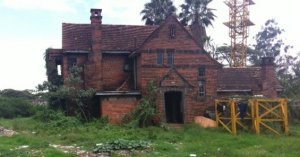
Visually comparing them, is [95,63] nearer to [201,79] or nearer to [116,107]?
[116,107]

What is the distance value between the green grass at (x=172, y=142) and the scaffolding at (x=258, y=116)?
795 mm

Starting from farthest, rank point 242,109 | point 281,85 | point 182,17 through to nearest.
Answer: point 182,17, point 281,85, point 242,109

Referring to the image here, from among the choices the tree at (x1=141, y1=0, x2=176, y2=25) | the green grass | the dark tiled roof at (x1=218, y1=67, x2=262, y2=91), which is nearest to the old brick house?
the dark tiled roof at (x1=218, y1=67, x2=262, y2=91)

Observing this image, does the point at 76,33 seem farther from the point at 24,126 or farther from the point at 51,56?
the point at 24,126

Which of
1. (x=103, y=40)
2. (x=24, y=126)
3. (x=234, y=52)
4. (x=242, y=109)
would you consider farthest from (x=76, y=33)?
(x=234, y=52)

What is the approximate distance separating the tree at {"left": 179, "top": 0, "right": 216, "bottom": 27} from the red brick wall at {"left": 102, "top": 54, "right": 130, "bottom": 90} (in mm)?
17355

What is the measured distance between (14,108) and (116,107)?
18923 mm

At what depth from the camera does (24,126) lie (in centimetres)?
2970

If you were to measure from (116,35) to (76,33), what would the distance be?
3314 millimetres

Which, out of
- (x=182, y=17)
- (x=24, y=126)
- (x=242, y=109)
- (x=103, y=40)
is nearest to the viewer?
(x=242, y=109)

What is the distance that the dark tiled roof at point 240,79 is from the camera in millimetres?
39438

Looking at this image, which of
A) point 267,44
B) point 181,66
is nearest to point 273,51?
point 267,44

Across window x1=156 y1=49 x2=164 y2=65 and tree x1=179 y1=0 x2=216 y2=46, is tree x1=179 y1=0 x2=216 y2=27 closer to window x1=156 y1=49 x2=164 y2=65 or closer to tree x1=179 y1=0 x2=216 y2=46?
tree x1=179 y1=0 x2=216 y2=46

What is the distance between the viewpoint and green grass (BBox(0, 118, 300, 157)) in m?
18.5
